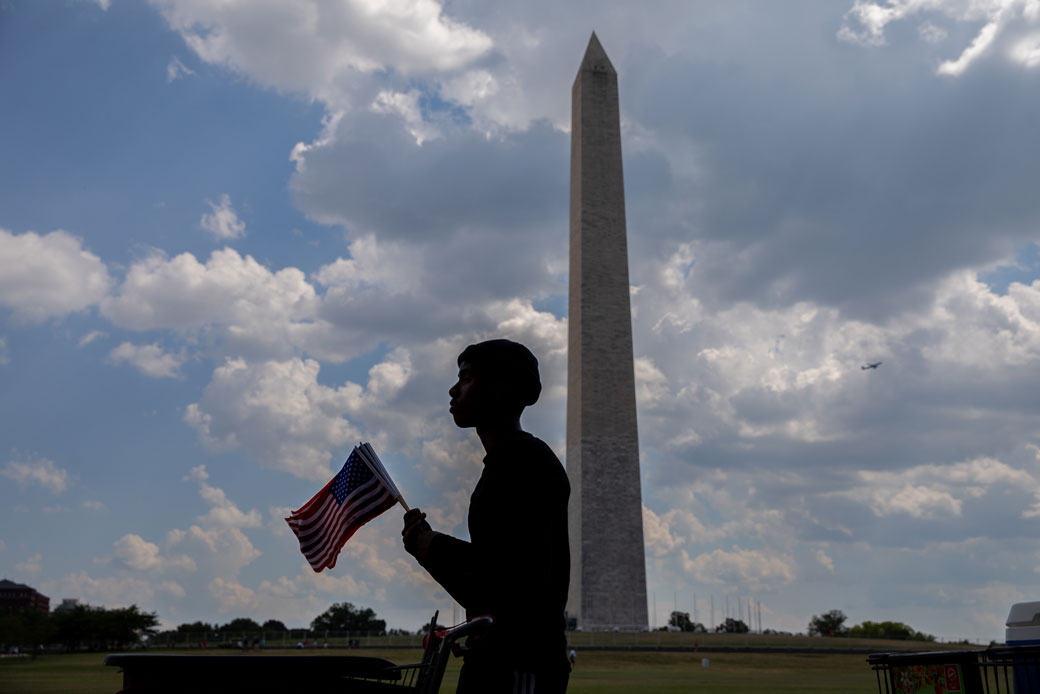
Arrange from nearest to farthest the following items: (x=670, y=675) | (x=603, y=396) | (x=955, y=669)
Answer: (x=955, y=669), (x=670, y=675), (x=603, y=396)

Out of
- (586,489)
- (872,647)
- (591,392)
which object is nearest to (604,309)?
(591,392)

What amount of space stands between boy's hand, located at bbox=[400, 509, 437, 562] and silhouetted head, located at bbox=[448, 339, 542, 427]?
14.5 inches

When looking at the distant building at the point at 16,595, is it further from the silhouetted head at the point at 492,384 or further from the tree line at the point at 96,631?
the silhouetted head at the point at 492,384

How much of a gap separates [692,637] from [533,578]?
47441mm

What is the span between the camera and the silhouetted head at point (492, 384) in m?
3.08

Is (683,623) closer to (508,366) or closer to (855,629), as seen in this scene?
(855,629)

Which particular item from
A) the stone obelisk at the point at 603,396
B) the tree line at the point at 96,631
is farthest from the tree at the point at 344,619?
the stone obelisk at the point at 603,396

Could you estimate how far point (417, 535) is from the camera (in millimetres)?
2811

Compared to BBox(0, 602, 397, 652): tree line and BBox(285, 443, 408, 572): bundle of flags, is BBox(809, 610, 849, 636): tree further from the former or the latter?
BBox(285, 443, 408, 572): bundle of flags

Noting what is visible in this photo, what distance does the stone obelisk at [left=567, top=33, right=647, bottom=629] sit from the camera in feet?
150

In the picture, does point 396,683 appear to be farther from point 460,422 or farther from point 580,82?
point 580,82

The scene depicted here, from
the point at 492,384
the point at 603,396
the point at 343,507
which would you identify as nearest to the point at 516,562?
the point at 492,384

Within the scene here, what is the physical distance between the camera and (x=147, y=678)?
→ 7.87 ft

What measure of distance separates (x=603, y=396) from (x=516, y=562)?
143 feet
